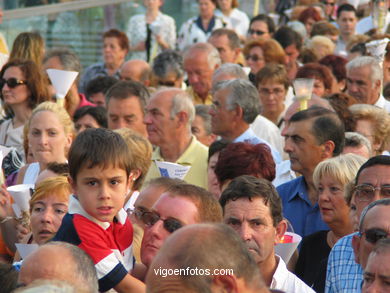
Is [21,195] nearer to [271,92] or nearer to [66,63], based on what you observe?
[66,63]

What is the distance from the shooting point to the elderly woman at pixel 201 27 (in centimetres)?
1611

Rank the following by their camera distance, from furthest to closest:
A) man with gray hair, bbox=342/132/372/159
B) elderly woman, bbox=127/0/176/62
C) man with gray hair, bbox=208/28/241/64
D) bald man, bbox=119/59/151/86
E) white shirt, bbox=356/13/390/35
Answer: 1. white shirt, bbox=356/13/390/35
2. elderly woman, bbox=127/0/176/62
3. man with gray hair, bbox=208/28/241/64
4. bald man, bbox=119/59/151/86
5. man with gray hair, bbox=342/132/372/159

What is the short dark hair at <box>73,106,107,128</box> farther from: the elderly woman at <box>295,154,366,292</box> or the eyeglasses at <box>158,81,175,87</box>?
the elderly woman at <box>295,154,366,292</box>

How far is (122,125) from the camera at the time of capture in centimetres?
948

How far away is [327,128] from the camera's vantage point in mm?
7938

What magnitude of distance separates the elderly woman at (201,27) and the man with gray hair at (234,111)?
22.1 feet

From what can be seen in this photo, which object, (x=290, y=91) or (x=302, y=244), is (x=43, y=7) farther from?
(x=302, y=244)

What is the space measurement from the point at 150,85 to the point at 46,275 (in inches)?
314

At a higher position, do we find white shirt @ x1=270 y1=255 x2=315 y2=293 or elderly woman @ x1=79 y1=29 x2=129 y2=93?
white shirt @ x1=270 y1=255 x2=315 y2=293

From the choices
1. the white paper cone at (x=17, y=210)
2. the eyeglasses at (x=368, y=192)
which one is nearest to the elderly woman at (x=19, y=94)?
the white paper cone at (x=17, y=210)

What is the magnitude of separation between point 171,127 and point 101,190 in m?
3.49

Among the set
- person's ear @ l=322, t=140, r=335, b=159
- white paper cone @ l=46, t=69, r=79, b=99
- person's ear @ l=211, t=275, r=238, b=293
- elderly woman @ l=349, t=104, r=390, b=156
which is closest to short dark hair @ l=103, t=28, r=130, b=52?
white paper cone @ l=46, t=69, r=79, b=99

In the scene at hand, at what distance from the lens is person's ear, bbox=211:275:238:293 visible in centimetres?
327

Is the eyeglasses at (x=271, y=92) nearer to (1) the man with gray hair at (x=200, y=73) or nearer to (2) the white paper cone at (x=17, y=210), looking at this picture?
(1) the man with gray hair at (x=200, y=73)
